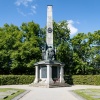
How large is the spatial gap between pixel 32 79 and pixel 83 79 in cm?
698

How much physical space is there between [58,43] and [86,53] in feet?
16.3

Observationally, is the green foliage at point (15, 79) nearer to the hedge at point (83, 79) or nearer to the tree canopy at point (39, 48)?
the tree canopy at point (39, 48)

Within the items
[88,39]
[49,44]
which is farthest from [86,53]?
[49,44]

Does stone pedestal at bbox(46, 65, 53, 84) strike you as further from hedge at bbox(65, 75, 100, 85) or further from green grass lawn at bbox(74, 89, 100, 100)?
green grass lawn at bbox(74, 89, 100, 100)

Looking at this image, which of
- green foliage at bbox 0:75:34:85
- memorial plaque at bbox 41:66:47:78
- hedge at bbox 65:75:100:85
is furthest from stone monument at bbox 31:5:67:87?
hedge at bbox 65:75:100:85

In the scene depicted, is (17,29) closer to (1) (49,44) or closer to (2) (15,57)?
(2) (15,57)

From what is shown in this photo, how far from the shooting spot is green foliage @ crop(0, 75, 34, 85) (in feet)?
109

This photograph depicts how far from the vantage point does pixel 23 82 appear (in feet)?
113

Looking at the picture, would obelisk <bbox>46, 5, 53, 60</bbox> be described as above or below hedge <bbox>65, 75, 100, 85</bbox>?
above

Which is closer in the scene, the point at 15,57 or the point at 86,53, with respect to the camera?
the point at 15,57

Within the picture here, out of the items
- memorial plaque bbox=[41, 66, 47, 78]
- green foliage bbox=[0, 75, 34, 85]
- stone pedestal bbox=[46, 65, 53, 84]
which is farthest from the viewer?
green foliage bbox=[0, 75, 34, 85]

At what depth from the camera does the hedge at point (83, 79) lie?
1326 inches

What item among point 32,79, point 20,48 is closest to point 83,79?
point 32,79

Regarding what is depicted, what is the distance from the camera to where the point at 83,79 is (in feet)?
114
